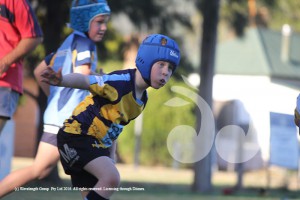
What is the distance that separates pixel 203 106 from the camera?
18.8 meters

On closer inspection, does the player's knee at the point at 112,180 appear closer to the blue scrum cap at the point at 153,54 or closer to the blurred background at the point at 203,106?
the blue scrum cap at the point at 153,54

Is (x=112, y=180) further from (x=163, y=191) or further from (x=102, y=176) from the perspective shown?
(x=163, y=191)

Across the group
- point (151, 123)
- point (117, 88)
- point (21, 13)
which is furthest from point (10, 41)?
point (151, 123)

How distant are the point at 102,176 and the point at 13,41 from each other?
196 centimetres

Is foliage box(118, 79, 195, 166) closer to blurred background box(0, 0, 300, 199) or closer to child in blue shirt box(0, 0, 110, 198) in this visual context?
blurred background box(0, 0, 300, 199)

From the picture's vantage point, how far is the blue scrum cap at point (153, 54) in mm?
6316

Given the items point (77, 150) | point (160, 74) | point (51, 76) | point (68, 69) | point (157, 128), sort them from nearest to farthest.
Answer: point (51, 76) → point (77, 150) → point (160, 74) → point (68, 69) → point (157, 128)

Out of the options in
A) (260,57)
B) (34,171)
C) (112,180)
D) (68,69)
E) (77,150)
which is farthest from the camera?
(260,57)

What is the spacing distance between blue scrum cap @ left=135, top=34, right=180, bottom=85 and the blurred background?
420 cm

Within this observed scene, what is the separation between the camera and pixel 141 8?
17.3m

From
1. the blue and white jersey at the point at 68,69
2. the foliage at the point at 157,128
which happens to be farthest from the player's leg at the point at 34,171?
the foliage at the point at 157,128

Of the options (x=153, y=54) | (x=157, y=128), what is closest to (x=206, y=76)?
(x=153, y=54)

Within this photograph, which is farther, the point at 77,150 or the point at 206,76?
the point at 206,76

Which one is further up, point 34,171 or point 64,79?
point 64,79
